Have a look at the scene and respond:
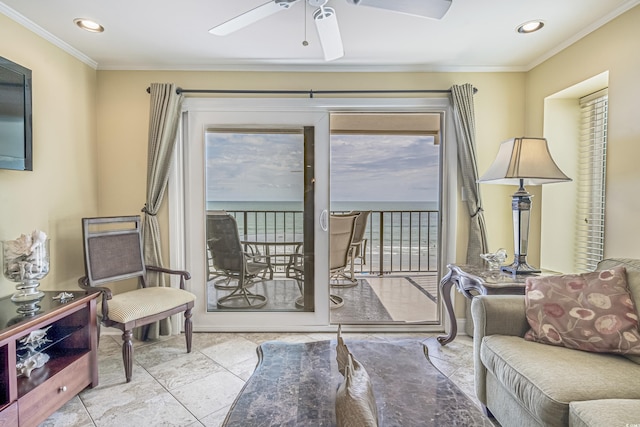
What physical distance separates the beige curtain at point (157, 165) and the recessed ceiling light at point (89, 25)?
1.78 ft

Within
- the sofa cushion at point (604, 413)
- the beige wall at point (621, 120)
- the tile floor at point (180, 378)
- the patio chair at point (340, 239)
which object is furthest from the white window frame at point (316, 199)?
the sofa cushion at point (604, 413)

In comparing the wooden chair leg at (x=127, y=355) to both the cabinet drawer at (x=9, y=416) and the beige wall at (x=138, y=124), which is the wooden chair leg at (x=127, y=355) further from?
the beige wall at (x=138, y=124)

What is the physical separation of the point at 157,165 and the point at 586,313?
3.12 m

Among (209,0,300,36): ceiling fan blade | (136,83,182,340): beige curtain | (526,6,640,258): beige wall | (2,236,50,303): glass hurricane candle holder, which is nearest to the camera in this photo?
(209,0,300,36): ceiling fan blade

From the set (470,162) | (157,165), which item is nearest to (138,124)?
(157,165)

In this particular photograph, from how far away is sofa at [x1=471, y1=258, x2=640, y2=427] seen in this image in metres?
1.18

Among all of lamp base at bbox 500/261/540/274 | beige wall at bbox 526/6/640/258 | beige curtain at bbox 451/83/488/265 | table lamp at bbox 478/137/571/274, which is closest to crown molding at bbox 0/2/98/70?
beige curtain at bbox 451/83/488/265

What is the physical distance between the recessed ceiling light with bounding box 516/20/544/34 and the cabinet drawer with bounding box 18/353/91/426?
11.9ft

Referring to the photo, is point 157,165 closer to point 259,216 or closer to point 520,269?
point 259,216

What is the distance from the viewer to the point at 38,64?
228 centimetres

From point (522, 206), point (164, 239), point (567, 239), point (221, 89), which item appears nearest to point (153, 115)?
point (221, 89)

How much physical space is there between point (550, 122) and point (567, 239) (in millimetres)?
1001

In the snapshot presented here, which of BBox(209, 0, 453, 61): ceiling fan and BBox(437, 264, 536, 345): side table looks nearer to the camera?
BBox(209, 0, 453, 61): ceiling fan

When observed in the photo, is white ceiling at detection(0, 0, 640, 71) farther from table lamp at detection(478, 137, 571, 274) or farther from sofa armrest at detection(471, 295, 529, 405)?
sofa armrest at detection(471, 295, 529, 405)
